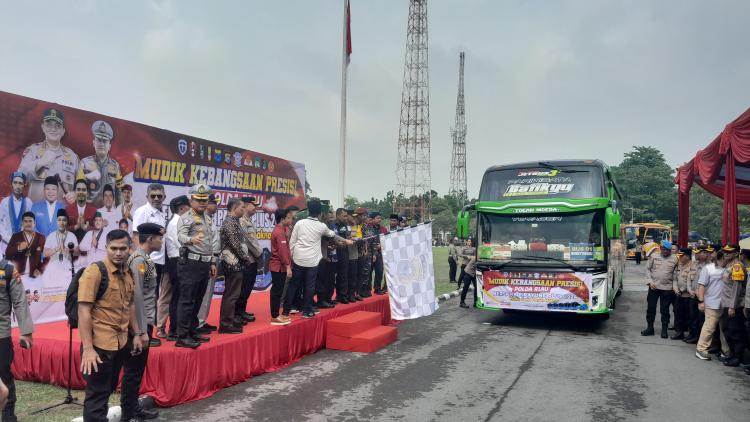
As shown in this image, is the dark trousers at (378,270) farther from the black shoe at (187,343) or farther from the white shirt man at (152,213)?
the black shoe at (187,343)

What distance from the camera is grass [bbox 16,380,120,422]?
4330 millimetres

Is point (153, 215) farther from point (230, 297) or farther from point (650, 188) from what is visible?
point (650, 188)

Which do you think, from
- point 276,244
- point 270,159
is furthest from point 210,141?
point 276,244

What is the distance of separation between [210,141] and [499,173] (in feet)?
18.9

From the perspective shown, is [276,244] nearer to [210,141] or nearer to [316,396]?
[316,396]

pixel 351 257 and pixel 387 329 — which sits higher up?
pixel 351 257

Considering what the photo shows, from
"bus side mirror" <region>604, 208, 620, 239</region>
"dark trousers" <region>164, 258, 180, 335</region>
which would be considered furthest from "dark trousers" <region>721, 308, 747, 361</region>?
"dark trousers" <region>164, 258, 180, 335</region>

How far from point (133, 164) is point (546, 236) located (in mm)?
7192

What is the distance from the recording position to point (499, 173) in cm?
988

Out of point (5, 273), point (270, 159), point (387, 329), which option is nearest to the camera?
point (5, 273)

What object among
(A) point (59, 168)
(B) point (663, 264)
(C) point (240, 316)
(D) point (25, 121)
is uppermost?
(D) point (25, 121)

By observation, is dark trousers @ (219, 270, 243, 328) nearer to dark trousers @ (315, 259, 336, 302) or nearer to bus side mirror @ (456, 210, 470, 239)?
dark trousers @ (315, 259, 336, 302)

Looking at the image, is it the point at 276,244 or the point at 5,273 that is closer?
the point at 5,273

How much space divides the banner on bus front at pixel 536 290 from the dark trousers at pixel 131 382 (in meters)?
6.42
